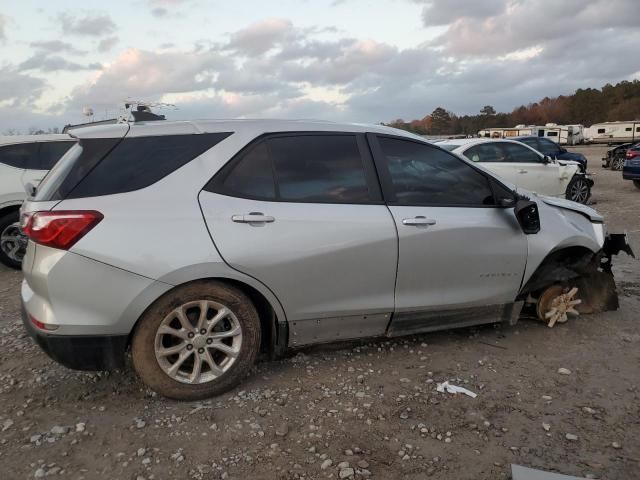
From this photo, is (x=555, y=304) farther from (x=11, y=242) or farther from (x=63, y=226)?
(x=11, y=242)

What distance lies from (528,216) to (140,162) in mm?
2805

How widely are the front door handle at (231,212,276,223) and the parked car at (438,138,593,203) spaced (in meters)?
7.24

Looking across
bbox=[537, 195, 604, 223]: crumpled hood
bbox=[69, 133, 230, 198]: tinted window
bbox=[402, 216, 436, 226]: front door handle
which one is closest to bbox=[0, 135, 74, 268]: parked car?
bbox=[69, 133, 230, 198]: tinted window

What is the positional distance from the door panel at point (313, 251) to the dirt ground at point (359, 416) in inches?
21.4

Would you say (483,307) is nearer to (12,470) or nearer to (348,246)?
(348,246)

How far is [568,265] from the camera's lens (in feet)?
14.3

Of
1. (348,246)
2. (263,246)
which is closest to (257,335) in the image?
(263,246)

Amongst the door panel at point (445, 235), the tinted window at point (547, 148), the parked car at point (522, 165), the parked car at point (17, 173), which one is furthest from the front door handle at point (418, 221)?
the tinted window at point (547, 148)

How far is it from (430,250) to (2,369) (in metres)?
3.21

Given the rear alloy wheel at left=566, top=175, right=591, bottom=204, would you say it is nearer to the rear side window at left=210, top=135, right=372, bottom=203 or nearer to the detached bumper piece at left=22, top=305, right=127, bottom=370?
the rear side window at left=210, top=135, right=372, bottom=203

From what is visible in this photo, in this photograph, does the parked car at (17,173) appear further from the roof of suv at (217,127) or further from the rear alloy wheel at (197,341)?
the rear alloy wheel at (197,341)

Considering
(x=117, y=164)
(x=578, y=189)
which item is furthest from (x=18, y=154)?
(x=578, y=189)

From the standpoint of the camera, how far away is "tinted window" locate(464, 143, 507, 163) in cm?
975

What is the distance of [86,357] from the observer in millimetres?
2947
